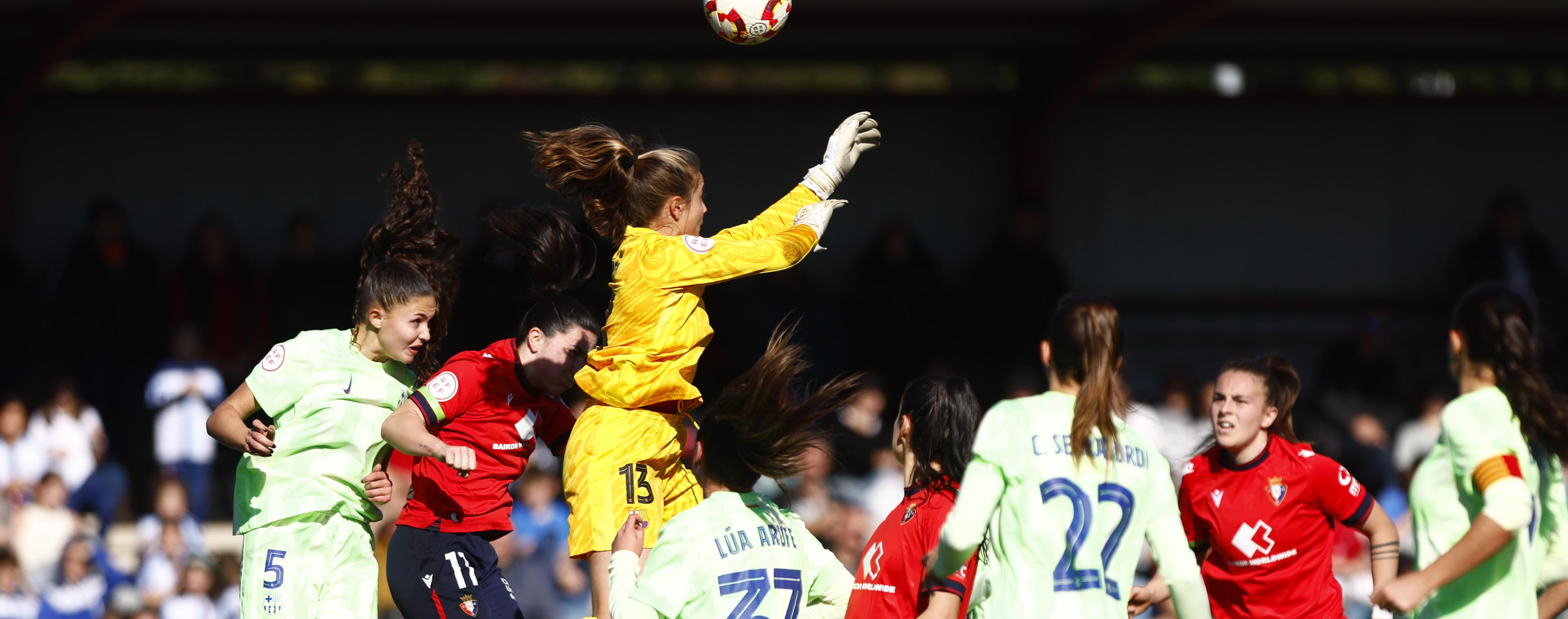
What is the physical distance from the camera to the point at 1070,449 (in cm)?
401

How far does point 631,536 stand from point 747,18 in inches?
92.3

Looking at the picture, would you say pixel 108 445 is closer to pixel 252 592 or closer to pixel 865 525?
pixel 865 525

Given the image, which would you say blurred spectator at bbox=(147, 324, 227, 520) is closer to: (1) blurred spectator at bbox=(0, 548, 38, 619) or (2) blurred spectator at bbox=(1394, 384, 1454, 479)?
Answer: (1) blurred spectator at bbox=(0, 548, 38, 619)

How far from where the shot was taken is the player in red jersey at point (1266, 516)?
200 inches

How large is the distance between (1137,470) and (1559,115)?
39.8 feet

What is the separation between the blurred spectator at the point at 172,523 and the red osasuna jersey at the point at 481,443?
19.4 ft

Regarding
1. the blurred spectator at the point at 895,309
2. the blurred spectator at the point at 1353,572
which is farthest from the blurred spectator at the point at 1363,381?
the blurred spectator at the point at 895,309

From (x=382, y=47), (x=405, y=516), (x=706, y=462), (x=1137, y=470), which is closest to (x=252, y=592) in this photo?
(x=405, y=516)

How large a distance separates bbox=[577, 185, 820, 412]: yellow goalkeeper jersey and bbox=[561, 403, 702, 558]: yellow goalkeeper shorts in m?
0.08

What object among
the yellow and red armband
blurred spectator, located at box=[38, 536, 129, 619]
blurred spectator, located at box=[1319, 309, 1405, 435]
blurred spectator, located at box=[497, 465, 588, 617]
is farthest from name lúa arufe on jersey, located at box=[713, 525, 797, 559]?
blurred spectator, located at box=[1319, 309, 1405, 435]

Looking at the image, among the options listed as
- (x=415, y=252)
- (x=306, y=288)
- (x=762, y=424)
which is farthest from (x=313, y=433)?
(x=306, y=288)

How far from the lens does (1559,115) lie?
558 inches

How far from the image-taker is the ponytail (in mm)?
5094

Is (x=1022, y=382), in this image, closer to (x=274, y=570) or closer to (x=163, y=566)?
(x=163, y=566)
